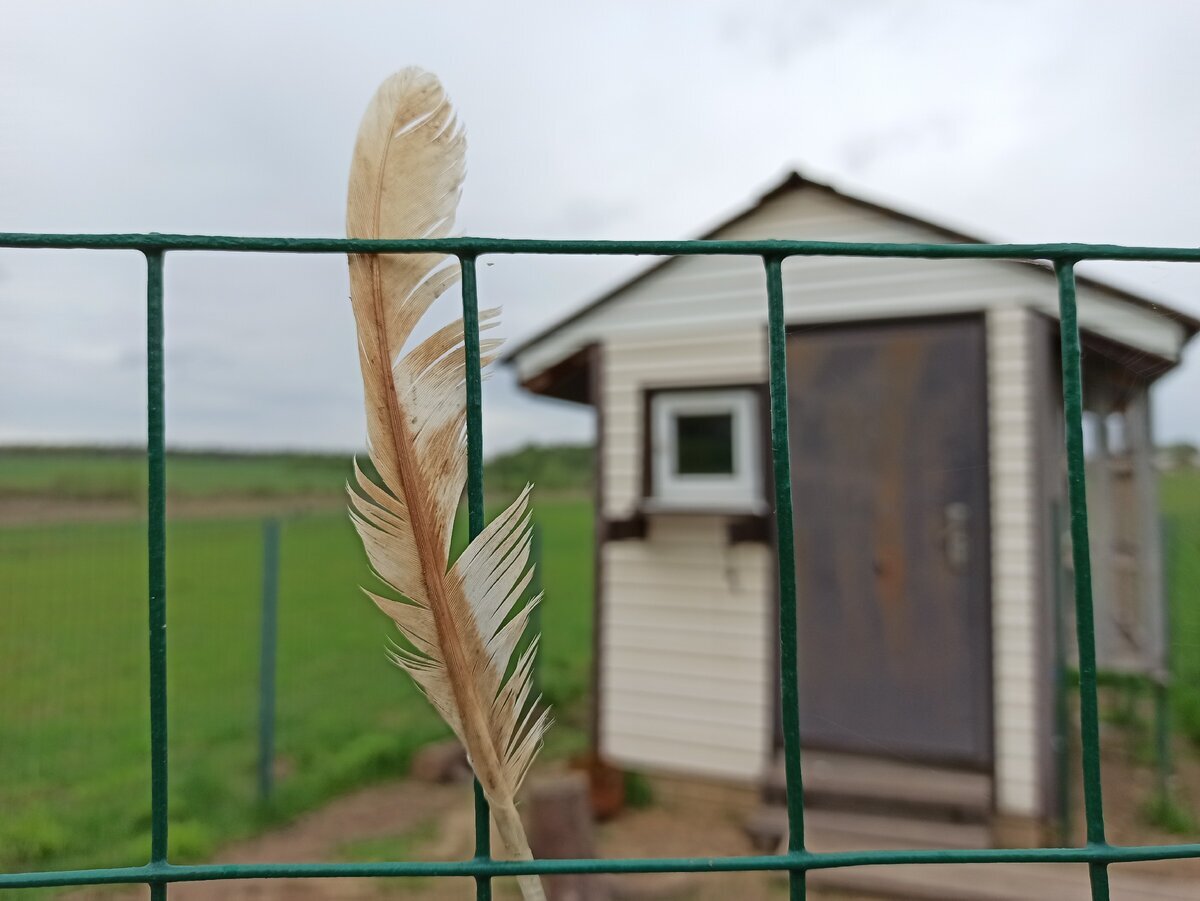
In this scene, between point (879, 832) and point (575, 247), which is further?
point (879, 832)

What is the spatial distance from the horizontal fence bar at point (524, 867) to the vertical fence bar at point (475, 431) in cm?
3

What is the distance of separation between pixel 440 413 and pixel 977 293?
2993 millimetres

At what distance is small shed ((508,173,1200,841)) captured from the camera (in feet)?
9.87

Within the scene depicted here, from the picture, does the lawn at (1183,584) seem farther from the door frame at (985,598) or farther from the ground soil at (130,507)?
the ground soil at (130,507)

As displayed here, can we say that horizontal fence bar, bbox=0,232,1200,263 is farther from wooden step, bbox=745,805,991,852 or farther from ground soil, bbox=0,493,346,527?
wooden step, bbox=745,805,991,852

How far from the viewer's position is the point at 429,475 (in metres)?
0.63

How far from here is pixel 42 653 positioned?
3664 millimetres

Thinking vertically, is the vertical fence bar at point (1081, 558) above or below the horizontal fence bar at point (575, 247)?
below

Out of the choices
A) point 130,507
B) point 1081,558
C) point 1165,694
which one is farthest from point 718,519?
point 1081,558

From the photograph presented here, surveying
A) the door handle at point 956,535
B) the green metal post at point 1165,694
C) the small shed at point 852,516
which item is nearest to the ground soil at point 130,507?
the small shed at point 852,516

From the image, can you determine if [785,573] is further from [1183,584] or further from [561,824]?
[1183,584]

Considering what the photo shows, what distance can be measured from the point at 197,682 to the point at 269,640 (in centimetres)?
99

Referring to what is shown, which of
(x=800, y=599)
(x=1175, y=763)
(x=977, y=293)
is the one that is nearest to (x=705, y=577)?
(x=800, y=599)

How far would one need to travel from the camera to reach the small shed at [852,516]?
9.87 ft
